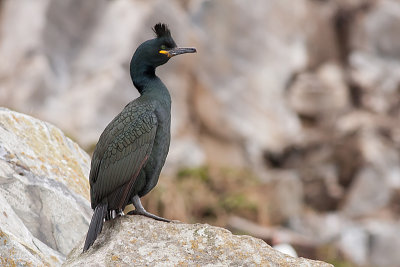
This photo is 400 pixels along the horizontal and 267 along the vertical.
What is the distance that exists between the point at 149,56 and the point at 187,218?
11.0m

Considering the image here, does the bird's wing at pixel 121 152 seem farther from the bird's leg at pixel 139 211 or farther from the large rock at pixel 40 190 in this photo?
the large rock at pixel 40 190

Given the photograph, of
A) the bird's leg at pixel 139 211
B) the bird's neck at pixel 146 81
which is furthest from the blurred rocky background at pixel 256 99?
the bird's leg at pixel 139 211

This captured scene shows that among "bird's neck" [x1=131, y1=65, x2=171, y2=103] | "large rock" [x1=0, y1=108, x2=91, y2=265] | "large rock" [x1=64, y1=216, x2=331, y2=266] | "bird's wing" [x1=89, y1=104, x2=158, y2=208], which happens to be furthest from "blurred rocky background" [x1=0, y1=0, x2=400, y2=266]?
"large rock" [x1=64, y1=216, x2=331, y2=266]

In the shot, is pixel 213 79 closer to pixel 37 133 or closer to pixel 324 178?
A: pixel 324 178

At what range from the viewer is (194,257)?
17.0 ft

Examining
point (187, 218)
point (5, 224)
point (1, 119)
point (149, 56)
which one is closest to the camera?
point (5, 224)

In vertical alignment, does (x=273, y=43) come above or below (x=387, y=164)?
above

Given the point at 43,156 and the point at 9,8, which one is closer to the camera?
the point at 43,156

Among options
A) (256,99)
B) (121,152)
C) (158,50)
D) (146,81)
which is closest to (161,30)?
(158,50)

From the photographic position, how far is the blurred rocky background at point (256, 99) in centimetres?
1880

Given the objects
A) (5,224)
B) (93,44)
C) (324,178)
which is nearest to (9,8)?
(93,44)

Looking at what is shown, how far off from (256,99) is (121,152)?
18155mm

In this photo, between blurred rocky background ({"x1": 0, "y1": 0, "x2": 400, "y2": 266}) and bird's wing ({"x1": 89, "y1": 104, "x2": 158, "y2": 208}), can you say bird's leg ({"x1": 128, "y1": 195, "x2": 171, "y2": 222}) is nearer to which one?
bird's wing ({"x1": 89, "y1": 104, "x2": 158, "y2": 208})

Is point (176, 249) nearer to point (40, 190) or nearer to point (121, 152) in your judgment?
point (121, 152)
